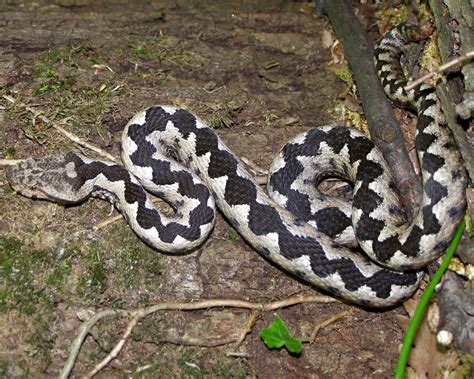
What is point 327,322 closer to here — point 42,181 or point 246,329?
point 246,329

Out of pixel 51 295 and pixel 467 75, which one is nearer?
pixel 467 75

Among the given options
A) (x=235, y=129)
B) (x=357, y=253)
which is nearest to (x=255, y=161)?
(x=235, y=129)

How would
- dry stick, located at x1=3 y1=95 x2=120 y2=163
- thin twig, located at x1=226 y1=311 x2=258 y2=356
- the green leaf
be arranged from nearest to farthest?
the green leaf
thin twig, located at x1=226 y1=311 x2=258 y2=356
dry stick, located at x1=3 y1=95 x2=120 y2=163

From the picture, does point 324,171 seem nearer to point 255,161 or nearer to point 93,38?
point 255,161

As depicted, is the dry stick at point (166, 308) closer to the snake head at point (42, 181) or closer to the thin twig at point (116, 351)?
the thin twig at point (116, 351)

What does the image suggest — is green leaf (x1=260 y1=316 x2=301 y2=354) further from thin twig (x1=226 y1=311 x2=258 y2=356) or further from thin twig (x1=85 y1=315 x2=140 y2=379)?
thin twig (x1=85 y1=315 x2=140 y2=379)

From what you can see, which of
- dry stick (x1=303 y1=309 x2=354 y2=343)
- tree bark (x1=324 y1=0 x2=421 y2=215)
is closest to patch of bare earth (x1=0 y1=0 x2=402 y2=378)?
dry stick (x1=303 y1=309 x2=354 y2=343)

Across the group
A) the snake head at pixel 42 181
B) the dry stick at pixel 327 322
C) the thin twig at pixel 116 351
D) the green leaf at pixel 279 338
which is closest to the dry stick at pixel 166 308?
the thin twig at pixel 116 351
